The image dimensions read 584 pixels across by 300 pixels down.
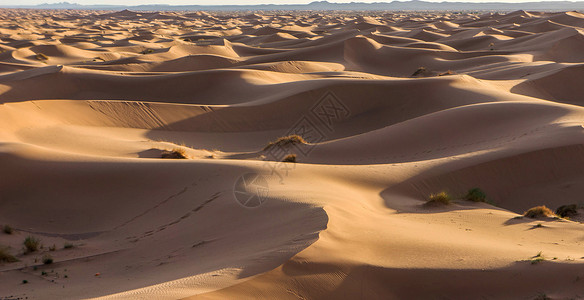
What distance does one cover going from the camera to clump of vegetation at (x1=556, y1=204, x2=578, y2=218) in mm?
10344

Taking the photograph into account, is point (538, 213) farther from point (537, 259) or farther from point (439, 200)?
point (537, 259)

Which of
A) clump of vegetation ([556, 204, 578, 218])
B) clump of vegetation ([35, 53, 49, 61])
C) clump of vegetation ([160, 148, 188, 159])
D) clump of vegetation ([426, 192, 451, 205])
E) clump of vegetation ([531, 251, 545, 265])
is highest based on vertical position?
clump of vegetation ([531, 251, 545, 265])

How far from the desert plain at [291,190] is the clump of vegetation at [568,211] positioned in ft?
2.93

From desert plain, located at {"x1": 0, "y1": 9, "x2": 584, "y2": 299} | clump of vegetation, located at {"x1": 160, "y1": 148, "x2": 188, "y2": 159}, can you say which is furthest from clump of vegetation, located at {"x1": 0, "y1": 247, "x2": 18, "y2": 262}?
clump of vegetation, located at {"x1": 160, "y1": 148, "x2": 188, "y2": 159}

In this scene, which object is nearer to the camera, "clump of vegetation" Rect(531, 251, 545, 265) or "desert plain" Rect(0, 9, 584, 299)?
"desert plain" Rect(0, 9, 584, 299)

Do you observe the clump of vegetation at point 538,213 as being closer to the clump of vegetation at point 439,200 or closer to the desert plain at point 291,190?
the desert plain at point 291,190

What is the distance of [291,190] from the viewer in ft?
32.2

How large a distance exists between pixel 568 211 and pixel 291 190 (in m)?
5.44

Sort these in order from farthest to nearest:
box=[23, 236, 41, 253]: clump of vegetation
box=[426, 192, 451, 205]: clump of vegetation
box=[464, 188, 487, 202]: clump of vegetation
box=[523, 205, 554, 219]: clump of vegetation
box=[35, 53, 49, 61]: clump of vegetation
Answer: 1. box=[35, 53, 49, 61]: clump of vegetation
2. box=[464, 188, 487, 202]: clump of vegetation
3. box=[426, 192, 451, 205]: clump of vegetation
4. box=[523, 205, 554, 219]: clump of vegetation
5. box=[23, 236, 41, 253]: clump of vegetation

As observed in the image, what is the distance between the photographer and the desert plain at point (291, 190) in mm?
6390

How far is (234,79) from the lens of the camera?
26422 mm

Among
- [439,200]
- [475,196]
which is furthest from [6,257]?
[475,196]

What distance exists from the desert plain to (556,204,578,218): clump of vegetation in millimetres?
892

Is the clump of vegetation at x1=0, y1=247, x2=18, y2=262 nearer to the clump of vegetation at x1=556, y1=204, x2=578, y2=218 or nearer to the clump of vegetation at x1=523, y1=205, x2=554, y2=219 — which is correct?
the clump of vegetation at x1=523, y1=205, x2=554, y2=219
